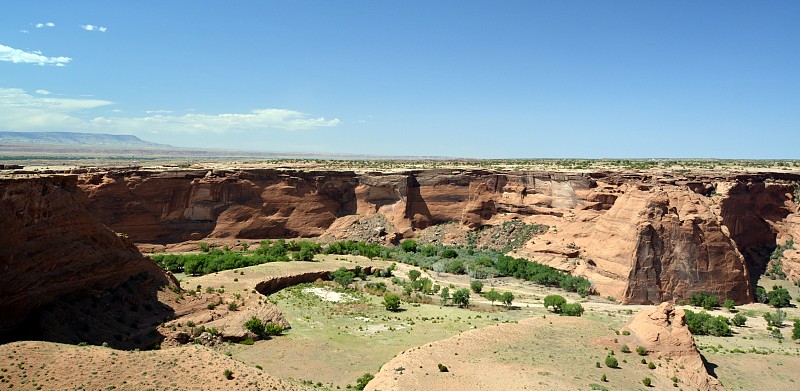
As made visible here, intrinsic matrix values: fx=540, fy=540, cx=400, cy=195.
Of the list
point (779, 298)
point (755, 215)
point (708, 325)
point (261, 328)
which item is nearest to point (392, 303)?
point (261, 328)

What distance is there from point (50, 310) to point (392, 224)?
3799 cm

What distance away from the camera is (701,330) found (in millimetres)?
29969

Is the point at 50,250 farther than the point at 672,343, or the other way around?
the point at 672,343

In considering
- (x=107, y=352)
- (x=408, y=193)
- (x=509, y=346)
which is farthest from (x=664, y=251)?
(x=107, y=352)

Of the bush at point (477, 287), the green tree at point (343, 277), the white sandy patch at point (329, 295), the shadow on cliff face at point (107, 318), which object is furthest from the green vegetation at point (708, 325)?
the shadow on cliff face at point (107, 318)

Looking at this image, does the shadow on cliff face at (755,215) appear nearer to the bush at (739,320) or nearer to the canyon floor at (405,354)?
the canyon floor at (405,354)

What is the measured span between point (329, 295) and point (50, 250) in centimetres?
1764

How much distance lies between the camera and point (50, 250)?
2264 centimetres

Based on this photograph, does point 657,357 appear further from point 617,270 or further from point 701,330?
point 617,270

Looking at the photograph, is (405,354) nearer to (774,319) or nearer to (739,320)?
(739,320)

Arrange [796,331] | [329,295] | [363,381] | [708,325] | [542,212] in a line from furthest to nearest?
[542,212], [329,295], [708,325], [796,331], [363,381]

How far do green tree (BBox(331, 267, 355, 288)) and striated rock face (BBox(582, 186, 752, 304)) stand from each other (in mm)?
18187

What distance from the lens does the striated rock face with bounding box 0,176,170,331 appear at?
20.8 meters

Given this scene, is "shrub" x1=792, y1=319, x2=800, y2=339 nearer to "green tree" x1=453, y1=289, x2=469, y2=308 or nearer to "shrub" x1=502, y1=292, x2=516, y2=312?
"shrub" x1=502, y1=292, x2=516, y2=312
